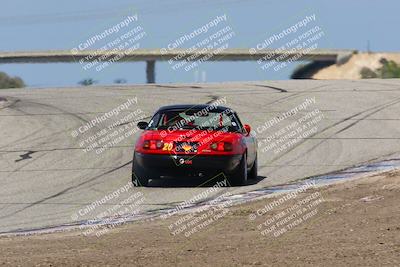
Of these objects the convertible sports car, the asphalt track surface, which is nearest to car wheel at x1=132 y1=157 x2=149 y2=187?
the convertible sports car

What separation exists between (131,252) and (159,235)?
4.66ft

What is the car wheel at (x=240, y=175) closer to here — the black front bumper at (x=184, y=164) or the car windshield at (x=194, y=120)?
the black front bumper at (x=184, y=164)

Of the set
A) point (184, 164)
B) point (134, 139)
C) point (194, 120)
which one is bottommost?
point (134, 139)

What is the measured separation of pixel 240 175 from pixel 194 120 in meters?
1.27

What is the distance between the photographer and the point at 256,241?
994cm

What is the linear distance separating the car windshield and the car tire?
66 centimetres

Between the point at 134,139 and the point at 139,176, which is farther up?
the point at 139,176

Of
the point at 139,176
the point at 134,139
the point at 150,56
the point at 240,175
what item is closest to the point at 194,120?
the point at 240,175

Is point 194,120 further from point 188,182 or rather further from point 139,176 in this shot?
point 139,176

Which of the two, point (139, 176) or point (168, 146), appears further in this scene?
point (139, 176)

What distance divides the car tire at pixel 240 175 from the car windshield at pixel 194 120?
2.16 ft

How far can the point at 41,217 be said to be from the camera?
1334 centimetres

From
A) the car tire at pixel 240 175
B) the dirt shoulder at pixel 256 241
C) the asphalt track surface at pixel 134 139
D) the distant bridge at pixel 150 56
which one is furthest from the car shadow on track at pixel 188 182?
the distant bridge at pixel 150 56

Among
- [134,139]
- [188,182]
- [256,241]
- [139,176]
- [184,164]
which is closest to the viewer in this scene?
[256,241]
